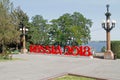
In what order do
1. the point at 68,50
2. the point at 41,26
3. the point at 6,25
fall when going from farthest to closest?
1. the point at 41,26
2. the point at 68,50
3. the point at 6,25

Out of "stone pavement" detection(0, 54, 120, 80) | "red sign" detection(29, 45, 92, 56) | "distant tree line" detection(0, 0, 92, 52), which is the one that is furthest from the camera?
"distant tree line" detection(0, 0, 92, 52)

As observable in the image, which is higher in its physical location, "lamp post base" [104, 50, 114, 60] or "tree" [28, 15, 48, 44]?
"tree" [28, 15, 48, 44]

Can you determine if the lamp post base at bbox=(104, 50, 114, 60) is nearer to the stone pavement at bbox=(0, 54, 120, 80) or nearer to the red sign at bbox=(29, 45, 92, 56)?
the red sign at bbox=(29, 45, 92, 56)

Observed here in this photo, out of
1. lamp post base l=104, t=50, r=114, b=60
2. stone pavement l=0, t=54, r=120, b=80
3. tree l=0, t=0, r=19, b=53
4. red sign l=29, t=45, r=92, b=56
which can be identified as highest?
tree l=0, t=0, r=19, b=53

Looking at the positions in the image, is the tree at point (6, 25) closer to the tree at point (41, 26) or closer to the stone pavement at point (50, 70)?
the stone pavement at point (50, 70)

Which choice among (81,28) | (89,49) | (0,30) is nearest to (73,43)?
(81,28)

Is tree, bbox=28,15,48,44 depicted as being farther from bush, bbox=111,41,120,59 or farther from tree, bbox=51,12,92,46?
bush, bbox=111,41,120,59

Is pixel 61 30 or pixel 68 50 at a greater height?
pixel 61 30

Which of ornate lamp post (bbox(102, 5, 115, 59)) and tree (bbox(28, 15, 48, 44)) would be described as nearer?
ornate lamp post (bbox(102, 5, 115, 59))

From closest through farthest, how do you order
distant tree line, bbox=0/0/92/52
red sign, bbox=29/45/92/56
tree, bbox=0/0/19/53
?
tree, bbox=0/0/19/53 < red sign, bbox=29/45/92/56 < distant tree line, bbox=0/0/92/52

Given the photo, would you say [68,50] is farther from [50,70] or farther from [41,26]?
[41,26]

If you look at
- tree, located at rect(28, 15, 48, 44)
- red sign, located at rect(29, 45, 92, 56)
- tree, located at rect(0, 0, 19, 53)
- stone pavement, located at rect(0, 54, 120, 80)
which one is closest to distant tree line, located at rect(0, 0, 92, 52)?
tree, located at rect(28, 15, 48, 44)

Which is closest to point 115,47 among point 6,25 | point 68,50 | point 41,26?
point 68,50

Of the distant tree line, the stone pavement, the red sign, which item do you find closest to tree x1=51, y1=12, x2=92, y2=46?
the distant tree line
